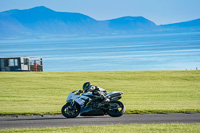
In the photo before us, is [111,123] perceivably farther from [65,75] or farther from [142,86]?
[65,75]

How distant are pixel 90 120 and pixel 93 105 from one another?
0.60 m

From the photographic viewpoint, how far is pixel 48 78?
1314 inches

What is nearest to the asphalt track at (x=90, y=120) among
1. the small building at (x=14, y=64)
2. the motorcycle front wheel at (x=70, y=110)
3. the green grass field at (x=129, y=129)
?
the motorcycle front wheel at (x=70, y=110)

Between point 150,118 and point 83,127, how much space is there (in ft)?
9.19

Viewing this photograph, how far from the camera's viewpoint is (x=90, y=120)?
1229 cm

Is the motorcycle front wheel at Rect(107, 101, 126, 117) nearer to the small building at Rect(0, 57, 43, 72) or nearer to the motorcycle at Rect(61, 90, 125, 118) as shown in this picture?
the motorcycle at Rect(61, 90, 125, 118)

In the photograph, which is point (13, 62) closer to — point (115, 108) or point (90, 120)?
point (115, 108)

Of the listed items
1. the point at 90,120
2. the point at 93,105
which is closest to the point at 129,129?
the point at 90,120

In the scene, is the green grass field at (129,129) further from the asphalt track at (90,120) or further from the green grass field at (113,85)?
the green grass field at (113,85)

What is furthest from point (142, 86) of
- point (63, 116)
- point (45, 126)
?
point (45, 126)

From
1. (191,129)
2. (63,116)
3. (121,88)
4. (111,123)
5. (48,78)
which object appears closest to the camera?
(191,129)

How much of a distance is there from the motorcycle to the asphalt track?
200 millimetres

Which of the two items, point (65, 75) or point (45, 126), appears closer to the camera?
point (45, 126)

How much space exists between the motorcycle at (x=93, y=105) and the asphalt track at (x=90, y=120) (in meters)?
0.20
